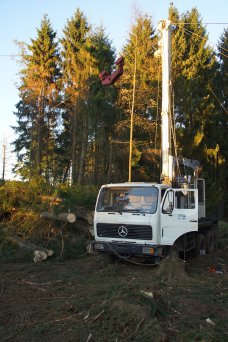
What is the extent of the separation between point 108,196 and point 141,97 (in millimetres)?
13844

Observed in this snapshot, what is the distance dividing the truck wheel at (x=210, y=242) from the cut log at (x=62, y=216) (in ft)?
14.1

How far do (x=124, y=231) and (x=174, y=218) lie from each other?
1334mm

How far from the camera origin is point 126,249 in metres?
10.5

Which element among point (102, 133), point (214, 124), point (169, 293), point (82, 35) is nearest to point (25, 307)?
point (169, 293)

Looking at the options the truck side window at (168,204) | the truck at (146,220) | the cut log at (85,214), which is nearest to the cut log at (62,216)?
the cut log at (85,214)

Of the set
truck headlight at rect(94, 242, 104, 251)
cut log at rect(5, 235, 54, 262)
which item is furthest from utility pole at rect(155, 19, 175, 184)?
cut log at rect(5, 235, 54, 262)

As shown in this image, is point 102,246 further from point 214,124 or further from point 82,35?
point 82,35

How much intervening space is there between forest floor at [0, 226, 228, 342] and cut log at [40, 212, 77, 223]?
2.77 metres

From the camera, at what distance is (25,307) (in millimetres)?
6930

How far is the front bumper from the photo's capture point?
10188 millimetres

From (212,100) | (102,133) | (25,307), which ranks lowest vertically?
(25,307)

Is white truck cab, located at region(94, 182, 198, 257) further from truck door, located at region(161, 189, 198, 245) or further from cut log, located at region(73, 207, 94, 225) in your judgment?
cut log, located at region(73, 207, 94, 225)

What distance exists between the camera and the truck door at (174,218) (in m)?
10.4

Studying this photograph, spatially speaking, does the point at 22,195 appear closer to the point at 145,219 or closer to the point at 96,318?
the point at 145,219
